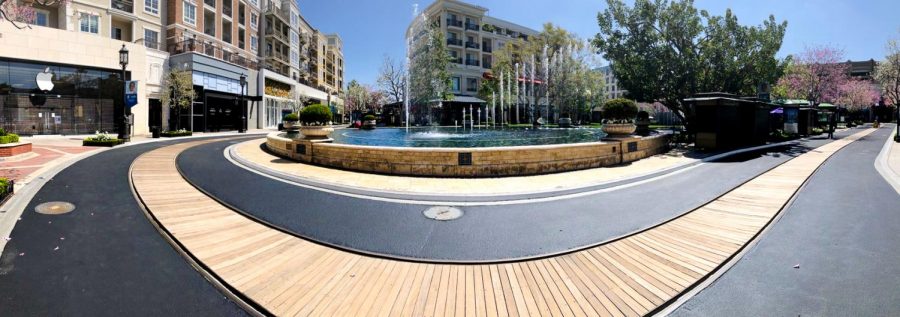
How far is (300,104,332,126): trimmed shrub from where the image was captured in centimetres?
1332

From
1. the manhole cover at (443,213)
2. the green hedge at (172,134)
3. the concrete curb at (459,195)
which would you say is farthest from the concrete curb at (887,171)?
the green hedge at (172,134)

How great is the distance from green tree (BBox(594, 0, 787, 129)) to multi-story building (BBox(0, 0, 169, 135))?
31071 mm

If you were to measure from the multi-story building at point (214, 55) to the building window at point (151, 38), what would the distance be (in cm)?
104

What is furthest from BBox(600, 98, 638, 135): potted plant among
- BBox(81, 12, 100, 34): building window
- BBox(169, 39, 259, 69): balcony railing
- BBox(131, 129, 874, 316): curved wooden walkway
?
BBox(81, 12, 100, 34): building window

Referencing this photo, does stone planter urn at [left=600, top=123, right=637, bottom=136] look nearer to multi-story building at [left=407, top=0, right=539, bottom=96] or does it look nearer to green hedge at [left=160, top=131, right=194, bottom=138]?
green hedge at [left=160, top=131, right=194, bottom=138]

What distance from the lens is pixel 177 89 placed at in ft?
101

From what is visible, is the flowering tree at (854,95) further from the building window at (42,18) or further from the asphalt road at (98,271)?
the building window at (42,18)

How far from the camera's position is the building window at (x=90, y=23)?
27769 mm

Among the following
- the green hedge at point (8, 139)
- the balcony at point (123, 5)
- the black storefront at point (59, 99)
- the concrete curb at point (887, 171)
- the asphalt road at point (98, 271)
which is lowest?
the asphalt road at point (98, 271)

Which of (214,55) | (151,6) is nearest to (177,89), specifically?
→ (214,55)

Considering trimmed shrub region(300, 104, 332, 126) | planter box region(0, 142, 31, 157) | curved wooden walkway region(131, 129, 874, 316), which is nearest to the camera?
curved wooden walkway region(131, 129, 874, 316)

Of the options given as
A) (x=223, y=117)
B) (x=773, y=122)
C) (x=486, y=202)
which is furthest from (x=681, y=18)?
(x=223, y=117)

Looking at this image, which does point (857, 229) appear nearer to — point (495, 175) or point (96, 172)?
point (495, 175)

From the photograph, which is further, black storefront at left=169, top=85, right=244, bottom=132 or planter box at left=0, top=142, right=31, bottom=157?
black storefront at left=169, top=85, right=244, bottom=132
